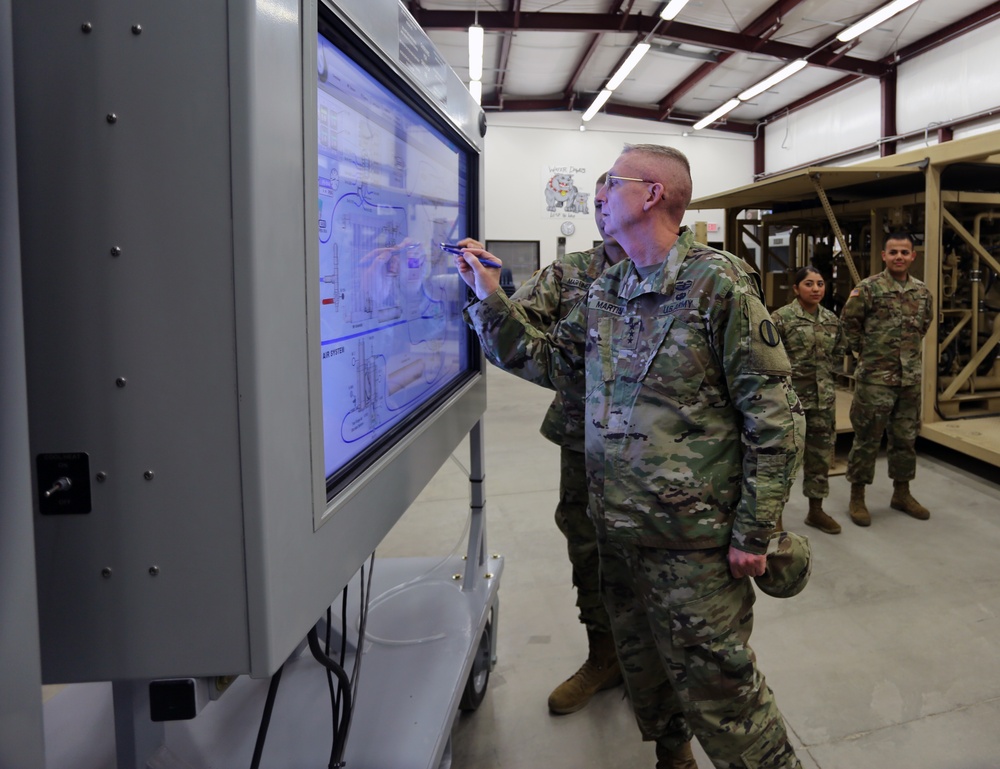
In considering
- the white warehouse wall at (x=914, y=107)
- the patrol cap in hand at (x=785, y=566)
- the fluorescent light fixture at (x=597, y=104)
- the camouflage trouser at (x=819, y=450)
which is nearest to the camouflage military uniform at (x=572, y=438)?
the patrol cap in hand at (x=785, y=566)

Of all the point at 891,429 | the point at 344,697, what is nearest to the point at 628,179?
the point at 344,697

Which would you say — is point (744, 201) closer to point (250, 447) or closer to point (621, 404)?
point (621, 404)

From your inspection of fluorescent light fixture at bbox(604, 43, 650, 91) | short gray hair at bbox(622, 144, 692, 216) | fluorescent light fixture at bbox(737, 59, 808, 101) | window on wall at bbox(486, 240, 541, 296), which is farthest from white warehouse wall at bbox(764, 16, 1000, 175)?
short gray hair at bbox(622, 144, 692, 216)

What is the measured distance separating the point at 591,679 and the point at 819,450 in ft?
7.21

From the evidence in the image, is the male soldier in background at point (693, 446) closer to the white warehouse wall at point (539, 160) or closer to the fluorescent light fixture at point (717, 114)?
the fluorescent light fixture at point (717, 114)

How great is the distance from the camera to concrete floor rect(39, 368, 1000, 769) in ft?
5.26

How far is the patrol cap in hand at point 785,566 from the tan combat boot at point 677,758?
1.73ft

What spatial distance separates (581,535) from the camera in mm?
2143

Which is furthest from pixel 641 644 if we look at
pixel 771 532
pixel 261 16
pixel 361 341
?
pixel 261 16

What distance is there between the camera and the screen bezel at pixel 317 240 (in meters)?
0.80

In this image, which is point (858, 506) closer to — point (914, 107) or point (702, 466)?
point (702, 466)

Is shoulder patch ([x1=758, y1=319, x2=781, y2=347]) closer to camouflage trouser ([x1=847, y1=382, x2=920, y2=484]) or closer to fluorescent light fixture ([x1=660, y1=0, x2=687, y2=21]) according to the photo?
camouflage trouser ([x1=847, y1=382, x2=920, y2=484])

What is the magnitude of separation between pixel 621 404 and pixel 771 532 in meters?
0.43

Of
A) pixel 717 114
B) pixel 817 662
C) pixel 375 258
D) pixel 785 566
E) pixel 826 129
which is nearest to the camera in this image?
pixel 375 258
